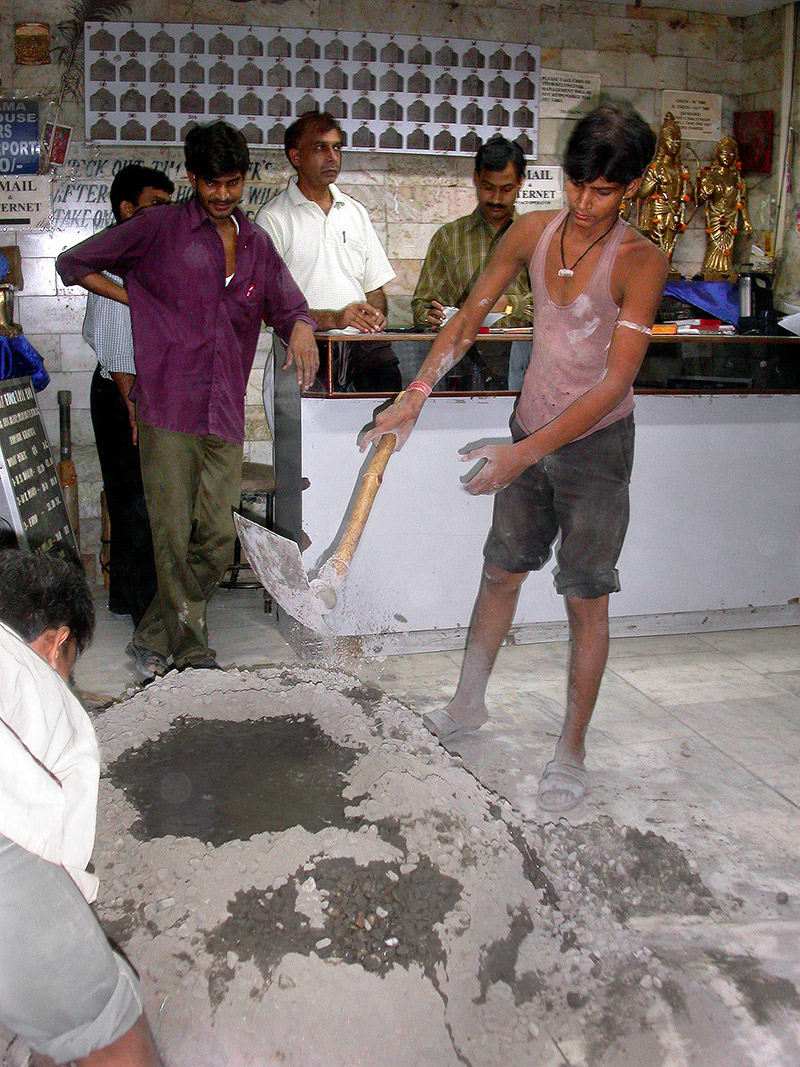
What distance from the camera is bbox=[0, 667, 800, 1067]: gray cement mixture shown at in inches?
65.5

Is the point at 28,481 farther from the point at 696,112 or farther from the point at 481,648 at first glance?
Result: the point at 696,112

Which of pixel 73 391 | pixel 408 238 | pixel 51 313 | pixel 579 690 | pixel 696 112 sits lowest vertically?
pixel 579 690

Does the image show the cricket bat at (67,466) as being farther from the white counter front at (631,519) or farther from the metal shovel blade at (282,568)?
the metal shovel blade at (282,568)

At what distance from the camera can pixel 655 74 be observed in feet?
20.0

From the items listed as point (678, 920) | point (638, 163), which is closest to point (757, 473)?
point (638, 163)

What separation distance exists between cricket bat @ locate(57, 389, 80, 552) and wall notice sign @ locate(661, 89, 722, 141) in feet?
14.2

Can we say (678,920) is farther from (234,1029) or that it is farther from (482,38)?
(482,38)

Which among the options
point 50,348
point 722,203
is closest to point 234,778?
point 50,348

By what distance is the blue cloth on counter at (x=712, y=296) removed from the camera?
607 cm

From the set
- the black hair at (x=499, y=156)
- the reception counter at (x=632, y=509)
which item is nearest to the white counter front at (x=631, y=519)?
the reception counter at (x=632, y=509)

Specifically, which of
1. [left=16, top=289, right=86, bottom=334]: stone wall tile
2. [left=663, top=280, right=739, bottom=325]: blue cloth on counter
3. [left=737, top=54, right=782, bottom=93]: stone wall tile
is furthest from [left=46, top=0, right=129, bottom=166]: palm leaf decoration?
[left=737, top=54, right=782, bottom=93]: stone wall tile

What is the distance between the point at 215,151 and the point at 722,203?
14.1 ft

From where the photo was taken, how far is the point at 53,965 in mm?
1330

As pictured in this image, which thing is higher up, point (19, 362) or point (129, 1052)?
point (19, 362)
